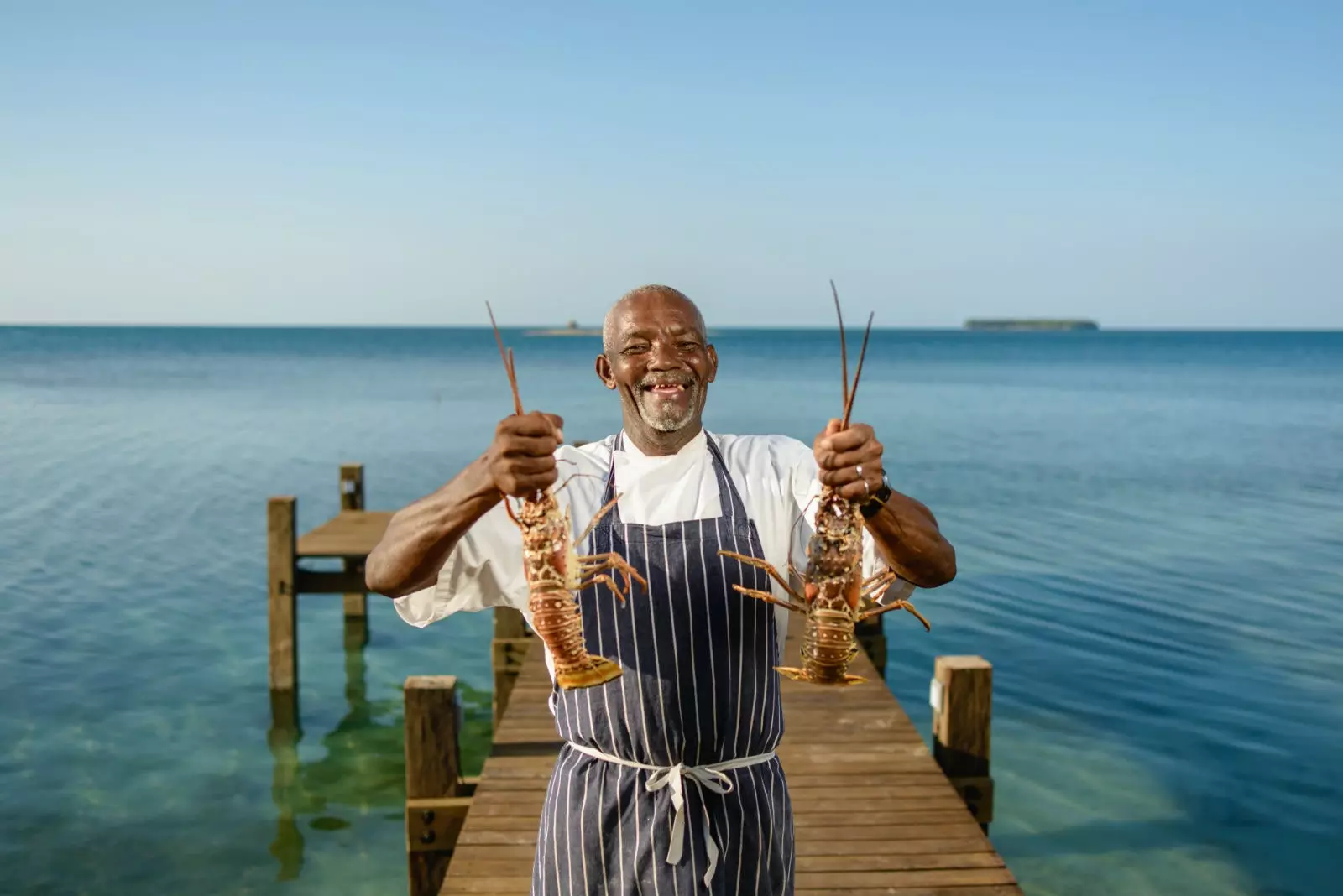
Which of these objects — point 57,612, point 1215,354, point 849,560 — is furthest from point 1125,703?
point 1215,354

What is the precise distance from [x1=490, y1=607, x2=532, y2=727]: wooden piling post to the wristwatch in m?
6.15

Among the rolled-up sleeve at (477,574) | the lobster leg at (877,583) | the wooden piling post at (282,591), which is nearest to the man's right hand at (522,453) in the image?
the rolled-up sleeve at (477,574)

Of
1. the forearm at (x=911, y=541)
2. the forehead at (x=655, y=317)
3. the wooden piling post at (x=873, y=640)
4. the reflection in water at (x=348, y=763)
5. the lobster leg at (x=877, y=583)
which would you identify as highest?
the forehead at (x=655, y=317)

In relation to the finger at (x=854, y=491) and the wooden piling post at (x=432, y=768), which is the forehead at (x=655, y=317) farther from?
the wooden piling post at (x=432, y=768)

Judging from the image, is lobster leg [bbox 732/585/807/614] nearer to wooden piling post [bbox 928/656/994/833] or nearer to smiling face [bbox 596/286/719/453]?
smiling face [bbox 596/286/719/453]

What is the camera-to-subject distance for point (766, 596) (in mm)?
2660

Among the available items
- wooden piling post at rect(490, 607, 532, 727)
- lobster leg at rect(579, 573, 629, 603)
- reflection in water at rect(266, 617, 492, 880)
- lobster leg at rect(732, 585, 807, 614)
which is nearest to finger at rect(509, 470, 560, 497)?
lobster leg at rect(579, 573, 629, 603)

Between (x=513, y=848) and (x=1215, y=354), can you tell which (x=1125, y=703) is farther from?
(x=1215, y=354)

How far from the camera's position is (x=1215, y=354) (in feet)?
388

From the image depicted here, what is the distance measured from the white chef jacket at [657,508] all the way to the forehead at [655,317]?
363mm

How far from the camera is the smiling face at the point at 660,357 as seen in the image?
8.87 ft

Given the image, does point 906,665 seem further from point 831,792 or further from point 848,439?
point 848,439

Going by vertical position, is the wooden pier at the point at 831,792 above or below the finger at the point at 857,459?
below

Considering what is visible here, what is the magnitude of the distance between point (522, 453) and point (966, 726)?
181 inches
